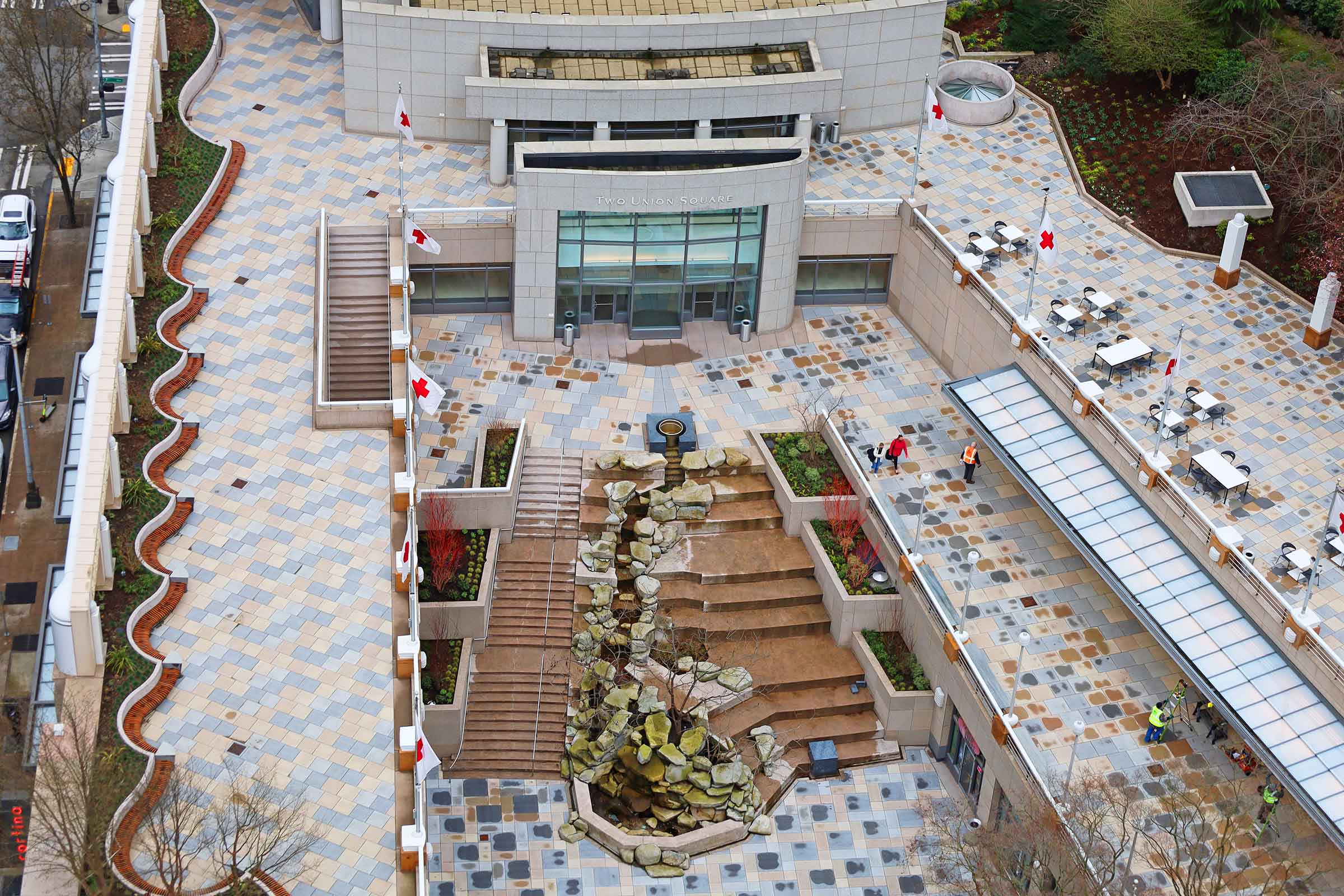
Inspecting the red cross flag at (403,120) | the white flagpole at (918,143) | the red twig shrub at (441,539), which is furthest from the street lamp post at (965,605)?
the red cross flag at (403,120)

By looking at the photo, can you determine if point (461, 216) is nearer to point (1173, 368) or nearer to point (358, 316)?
point (358, 316)

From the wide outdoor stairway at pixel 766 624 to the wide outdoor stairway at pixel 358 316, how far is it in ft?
33.5

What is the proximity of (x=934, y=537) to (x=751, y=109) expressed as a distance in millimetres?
22156

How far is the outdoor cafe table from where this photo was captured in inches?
3398

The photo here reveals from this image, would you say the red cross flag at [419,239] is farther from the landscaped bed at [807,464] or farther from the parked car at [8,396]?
the parked car at [8,396]

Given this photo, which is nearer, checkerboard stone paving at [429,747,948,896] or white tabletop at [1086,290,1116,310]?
checkerboard stone paving at [429,747,948,896]

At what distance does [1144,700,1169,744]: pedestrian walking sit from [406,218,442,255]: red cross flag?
35504 mm

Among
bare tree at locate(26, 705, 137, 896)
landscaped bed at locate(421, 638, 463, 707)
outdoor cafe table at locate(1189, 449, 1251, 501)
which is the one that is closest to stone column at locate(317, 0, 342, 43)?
landscaped bed at locate(421, 638, 463, 707)

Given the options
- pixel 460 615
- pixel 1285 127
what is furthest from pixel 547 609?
pixel 1285 127

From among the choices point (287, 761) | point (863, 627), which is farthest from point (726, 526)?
point (287, 761)

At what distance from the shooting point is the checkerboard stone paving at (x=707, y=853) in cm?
8381

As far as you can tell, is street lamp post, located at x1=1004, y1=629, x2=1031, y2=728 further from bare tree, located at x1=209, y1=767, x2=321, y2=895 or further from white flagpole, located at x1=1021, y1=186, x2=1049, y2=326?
bare tree, located at x1=209, y1=767, x2=321, y2=895

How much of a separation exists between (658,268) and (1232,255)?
24853 mm

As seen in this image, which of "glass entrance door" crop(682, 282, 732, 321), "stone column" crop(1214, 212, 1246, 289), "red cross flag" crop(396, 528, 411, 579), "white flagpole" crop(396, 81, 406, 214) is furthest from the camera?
"glass entrance door" crop(682, 282, 732, 321)
